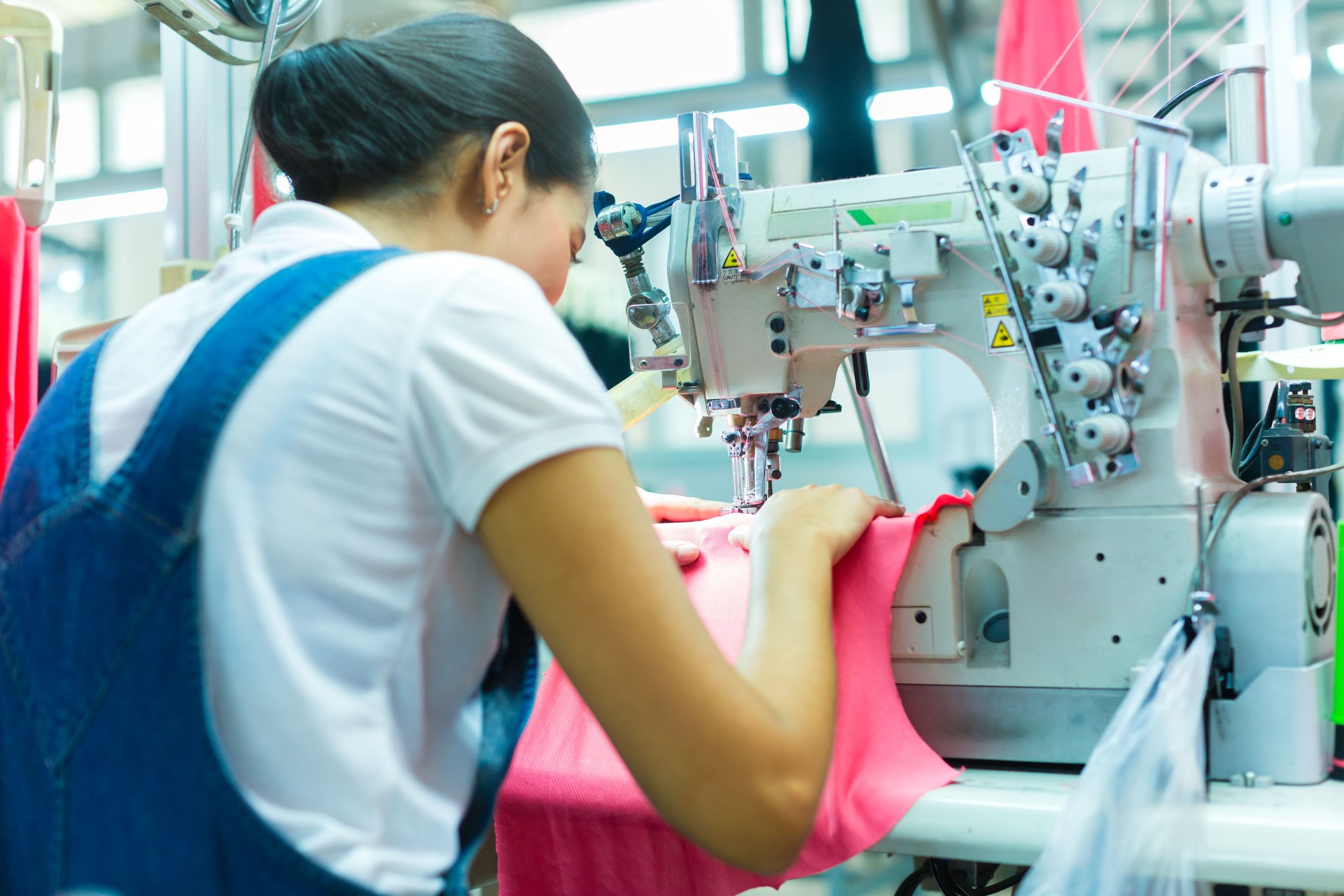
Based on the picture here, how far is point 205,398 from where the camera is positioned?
2.02ft

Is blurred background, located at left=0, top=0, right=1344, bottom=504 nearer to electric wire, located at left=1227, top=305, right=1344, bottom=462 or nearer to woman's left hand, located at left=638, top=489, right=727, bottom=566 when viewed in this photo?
electric wire, located at left=1227, top=305, right=1344, bottom=462

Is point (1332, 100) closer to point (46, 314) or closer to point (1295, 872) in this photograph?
point (1295, 872)

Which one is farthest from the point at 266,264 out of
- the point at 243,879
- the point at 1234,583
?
the point at 1234,583

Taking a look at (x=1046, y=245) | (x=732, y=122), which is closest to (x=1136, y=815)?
(x=1046, y=245)

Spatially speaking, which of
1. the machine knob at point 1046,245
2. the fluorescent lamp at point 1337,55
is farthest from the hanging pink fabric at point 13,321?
the fluorescent lamp at point 1337,55

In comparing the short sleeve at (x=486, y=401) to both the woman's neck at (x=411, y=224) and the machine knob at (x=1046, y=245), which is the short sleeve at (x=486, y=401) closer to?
the woman's neck at (x=411, y=224)

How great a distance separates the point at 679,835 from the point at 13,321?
1.30 metres

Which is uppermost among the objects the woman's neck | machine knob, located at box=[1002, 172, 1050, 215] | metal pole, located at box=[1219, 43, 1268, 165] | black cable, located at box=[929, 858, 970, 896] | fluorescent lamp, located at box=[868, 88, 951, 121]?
fluorescent lamp, located at box=[868, 88, 951, 121]

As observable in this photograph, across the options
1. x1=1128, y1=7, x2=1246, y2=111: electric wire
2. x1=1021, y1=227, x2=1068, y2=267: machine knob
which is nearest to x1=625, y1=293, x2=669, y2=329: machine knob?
x1=1021, y1=227, x2=1068, y2=267: machine knob

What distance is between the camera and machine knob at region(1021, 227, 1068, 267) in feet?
3.58

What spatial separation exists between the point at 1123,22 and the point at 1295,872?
113 inches

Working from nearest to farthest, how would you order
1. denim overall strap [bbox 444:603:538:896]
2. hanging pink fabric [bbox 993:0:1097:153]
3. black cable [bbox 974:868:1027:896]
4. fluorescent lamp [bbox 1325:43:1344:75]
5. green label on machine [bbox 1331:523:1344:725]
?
1. denim overall strap [bbox 444:603:538:896]
2. green label on machine [bbox 1331:523:1344:725]
3. black cable [bbox 974:868:1027:896]
4. hanging pink fabric [bbox 993:0:1097:153]
5. fluorescent lamp [bbox 1325:43:1344:75]

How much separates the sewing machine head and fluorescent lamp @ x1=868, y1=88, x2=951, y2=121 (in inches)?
101

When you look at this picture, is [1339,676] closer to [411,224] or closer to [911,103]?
[411,224]
